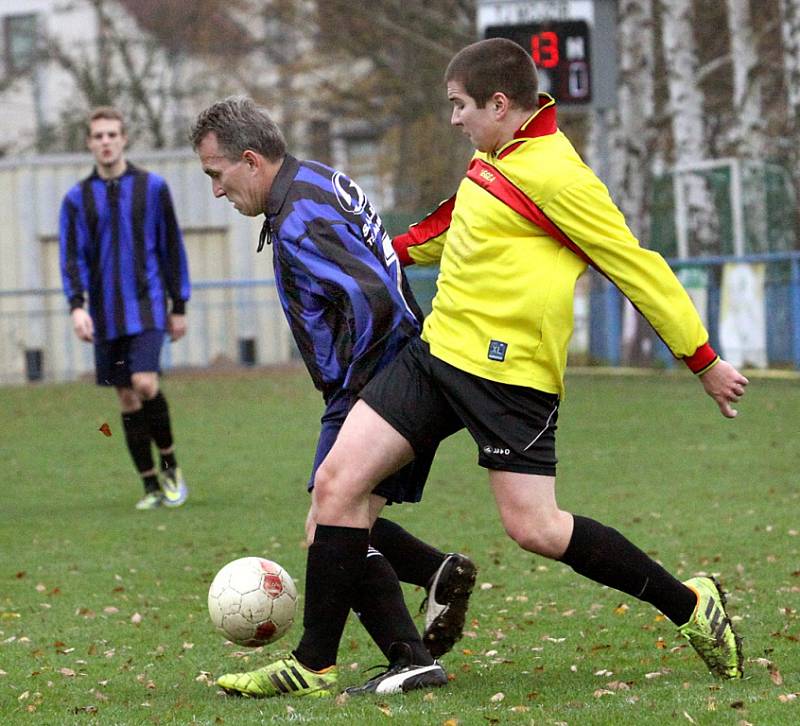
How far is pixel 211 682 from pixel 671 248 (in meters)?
19.7

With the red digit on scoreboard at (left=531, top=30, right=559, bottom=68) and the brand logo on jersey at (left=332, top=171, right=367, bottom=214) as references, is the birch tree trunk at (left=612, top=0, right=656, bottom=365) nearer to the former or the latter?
the red digit on scoreboard at (left=531, top=30, right=559, bottom=68)

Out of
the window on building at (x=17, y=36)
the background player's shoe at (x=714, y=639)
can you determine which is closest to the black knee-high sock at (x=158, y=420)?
the background player's shoe at (x=714, y=639)

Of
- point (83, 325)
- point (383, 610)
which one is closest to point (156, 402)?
point (83, 325)

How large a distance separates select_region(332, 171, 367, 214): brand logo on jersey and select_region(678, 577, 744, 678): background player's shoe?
1.60 metres

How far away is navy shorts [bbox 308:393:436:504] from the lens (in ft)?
17.0

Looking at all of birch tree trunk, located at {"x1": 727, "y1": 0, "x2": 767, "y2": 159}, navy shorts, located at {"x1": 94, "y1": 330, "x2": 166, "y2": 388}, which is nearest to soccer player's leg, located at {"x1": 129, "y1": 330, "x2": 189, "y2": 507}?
navy shorts, located at {"x1": 94, "y1": 330, "x2": 166, "y2": 388}

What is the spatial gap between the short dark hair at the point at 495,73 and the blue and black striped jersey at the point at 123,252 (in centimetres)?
508

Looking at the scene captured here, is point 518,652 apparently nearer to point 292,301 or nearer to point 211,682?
point 211,682

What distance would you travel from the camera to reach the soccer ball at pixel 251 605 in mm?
5227

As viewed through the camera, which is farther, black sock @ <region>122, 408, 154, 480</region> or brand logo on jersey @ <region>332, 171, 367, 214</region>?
black sock @ <region>122, 408, 154, 480</region>

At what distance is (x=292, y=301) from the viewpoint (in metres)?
5.12

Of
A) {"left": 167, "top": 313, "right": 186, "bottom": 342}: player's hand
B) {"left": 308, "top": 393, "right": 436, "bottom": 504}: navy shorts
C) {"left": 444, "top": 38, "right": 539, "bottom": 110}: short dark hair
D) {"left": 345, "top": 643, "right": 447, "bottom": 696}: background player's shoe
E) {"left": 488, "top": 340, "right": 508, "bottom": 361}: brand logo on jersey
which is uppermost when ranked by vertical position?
{"left": 444, "top": 38, "right": 539, "bottom": 110}: short dark hair

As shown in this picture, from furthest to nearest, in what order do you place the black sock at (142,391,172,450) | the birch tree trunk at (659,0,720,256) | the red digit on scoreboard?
1. the birch tree trunk at (659,0,720,256)
2. the red digit on scoreboard
3. the black sock at (142,391,172,450)

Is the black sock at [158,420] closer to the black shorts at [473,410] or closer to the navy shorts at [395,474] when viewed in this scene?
the navy shorts at [395,474]
